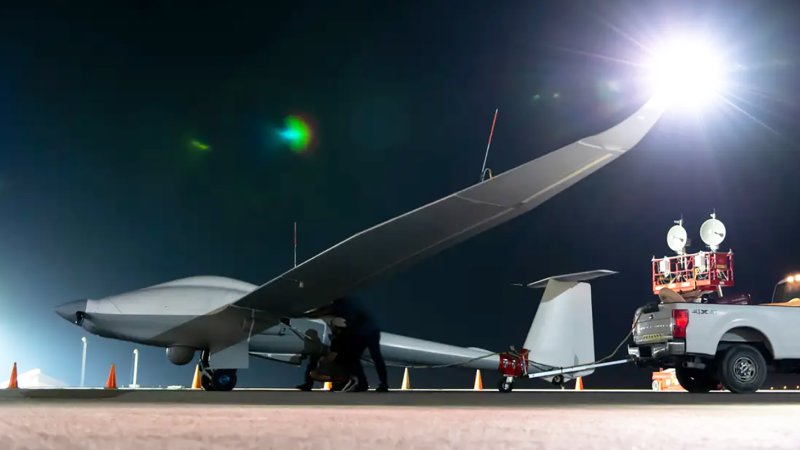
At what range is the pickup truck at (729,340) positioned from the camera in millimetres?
11320

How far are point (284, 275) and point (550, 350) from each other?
6667 mm

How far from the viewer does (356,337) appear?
11930 mm

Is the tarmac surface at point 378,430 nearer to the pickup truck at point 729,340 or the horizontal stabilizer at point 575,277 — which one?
the pickup truck at point 729,340

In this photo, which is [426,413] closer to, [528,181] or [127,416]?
[127,416]

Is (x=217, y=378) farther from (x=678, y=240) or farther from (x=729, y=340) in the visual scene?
(x=678, y=240)

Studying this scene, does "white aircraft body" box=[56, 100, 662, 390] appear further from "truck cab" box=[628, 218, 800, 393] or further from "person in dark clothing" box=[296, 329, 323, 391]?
"truck cab" box=[628, 218, 800, 393]

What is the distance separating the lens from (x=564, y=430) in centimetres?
416

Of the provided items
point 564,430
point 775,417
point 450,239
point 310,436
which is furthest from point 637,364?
point 310,436

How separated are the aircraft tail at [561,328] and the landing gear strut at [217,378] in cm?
601

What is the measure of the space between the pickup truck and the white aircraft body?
2370mm

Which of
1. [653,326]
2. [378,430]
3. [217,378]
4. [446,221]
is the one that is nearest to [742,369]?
[653,326]

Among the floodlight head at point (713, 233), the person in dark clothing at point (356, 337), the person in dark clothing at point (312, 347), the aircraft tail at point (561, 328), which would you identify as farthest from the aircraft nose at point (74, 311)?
the floodlight head at point (713, 233)

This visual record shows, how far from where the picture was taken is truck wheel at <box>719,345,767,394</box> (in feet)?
36.8

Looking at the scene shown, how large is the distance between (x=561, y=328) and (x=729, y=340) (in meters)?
3.70
